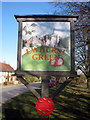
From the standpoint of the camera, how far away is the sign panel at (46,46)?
575 cm

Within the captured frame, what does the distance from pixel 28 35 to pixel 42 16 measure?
1009 millimetres

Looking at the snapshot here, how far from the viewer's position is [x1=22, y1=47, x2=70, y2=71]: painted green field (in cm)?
573

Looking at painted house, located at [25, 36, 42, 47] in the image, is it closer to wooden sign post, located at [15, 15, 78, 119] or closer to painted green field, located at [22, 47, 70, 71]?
wooden sign post, located at [15, 15, 78, 119]

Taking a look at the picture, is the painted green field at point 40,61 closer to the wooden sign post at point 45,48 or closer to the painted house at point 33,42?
the wooden sign post at point 45,48

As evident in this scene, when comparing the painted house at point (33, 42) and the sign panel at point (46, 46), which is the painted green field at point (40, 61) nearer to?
the sign panel at point (46, 46)

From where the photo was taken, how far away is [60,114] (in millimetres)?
7668

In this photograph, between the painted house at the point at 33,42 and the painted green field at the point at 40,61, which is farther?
the painted house at the point at 33,42

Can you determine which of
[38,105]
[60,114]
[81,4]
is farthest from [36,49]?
[81,4]

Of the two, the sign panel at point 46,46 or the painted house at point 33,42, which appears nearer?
the sign panel at point 46,46

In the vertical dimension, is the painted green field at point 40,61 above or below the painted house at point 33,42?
below

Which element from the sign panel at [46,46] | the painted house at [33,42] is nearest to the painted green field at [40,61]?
the sign panel at [46,46]

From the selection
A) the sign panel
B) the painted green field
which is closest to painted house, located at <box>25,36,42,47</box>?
the sign panel

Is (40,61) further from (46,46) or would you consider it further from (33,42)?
(33,42)

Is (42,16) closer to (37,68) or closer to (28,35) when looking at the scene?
(28,35)
